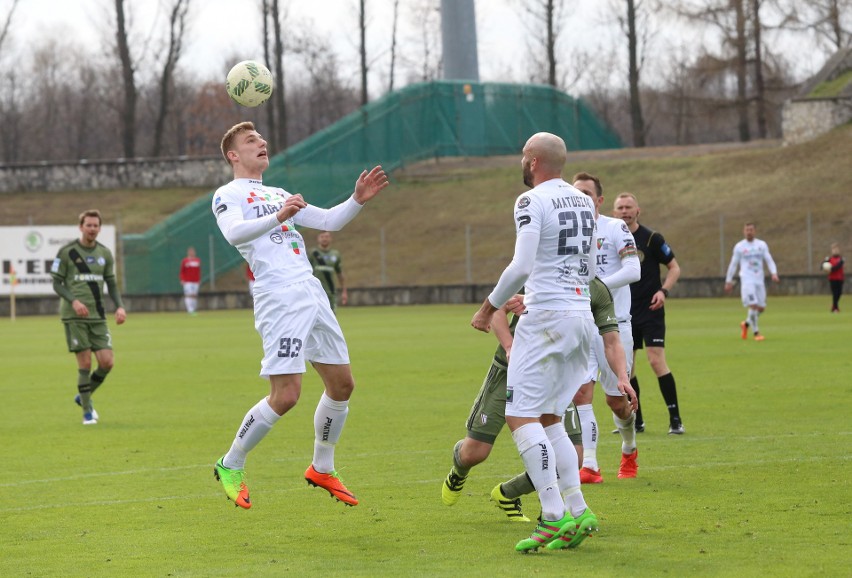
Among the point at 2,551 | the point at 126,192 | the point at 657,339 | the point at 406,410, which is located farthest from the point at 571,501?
the point at 126,192

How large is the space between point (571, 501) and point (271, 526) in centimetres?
192

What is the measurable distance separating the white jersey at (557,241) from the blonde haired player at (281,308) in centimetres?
151

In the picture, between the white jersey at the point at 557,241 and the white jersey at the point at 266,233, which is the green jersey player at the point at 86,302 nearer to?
the white jersey at the point at 266,233

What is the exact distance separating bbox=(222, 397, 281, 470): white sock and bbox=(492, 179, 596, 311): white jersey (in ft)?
6.63

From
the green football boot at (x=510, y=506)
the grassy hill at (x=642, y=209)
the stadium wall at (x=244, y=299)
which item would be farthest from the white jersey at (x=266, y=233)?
the grassy hill at (x=642, y=209)

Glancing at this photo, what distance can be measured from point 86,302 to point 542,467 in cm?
869

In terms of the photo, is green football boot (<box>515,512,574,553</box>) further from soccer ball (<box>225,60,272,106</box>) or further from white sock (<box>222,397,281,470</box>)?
soccer ball (<box>225,60,272,106</box>)

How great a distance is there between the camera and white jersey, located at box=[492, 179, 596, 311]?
6.93 meters

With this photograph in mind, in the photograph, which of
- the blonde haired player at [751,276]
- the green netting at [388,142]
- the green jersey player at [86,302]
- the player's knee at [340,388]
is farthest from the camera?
the green netting at [388,142]

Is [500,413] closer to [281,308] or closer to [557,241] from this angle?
[557,241]

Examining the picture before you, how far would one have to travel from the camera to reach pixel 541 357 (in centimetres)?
695

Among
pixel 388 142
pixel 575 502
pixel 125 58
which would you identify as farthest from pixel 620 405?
pixel 125 58

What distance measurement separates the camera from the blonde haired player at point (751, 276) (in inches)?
942

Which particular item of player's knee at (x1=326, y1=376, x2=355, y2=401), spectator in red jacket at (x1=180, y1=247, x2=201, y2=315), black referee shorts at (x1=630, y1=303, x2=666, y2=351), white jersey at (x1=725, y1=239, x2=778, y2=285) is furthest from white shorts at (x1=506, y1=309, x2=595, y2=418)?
spectator in red jacket at (x1=180, y1=247, x2=201, y2=315)
